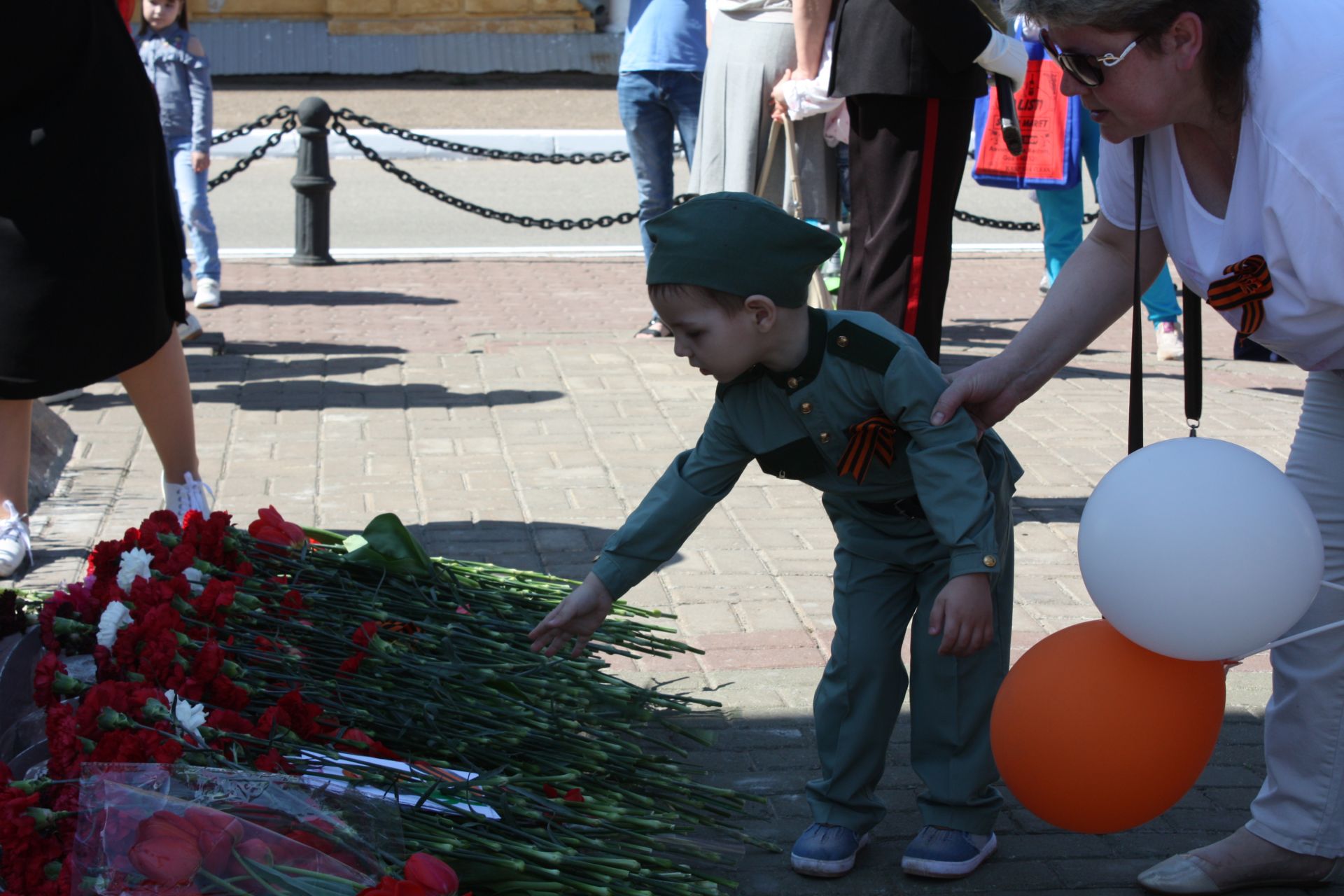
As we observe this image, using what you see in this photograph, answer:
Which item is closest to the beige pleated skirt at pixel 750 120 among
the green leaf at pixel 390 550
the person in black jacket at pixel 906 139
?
the person in black jacket at pixel 906 139

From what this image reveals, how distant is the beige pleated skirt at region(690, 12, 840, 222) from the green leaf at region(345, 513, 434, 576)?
320 cm

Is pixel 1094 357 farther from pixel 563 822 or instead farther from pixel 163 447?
pixel 563 822

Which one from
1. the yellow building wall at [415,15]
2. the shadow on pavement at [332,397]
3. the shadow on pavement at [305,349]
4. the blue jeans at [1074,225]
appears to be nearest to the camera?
the shadow on pavement at [332,397]

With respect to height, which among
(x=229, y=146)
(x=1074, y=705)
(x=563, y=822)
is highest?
(x=1074, y=705)

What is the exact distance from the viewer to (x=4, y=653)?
2.85m

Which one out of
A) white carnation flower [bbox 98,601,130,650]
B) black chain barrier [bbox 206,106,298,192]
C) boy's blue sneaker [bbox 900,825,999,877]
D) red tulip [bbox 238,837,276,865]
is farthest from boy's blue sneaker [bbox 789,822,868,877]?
black chain barrier [bbox 206,106,298,192]

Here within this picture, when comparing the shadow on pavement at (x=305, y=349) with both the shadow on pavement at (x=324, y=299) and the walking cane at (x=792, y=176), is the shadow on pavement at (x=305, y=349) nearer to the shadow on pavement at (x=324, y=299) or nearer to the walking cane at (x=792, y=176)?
the shadow on pavement at (x=324, y=299)

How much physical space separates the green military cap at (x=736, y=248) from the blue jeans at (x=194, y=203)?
19.7 ft

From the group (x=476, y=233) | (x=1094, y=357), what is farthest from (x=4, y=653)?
(x=476, y=233)

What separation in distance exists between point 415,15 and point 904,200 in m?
16.4

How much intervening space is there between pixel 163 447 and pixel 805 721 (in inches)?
82.9

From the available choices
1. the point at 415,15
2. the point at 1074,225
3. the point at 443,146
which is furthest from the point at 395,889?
the point at 415,15

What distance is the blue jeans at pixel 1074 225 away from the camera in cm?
696

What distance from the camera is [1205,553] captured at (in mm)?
2273
